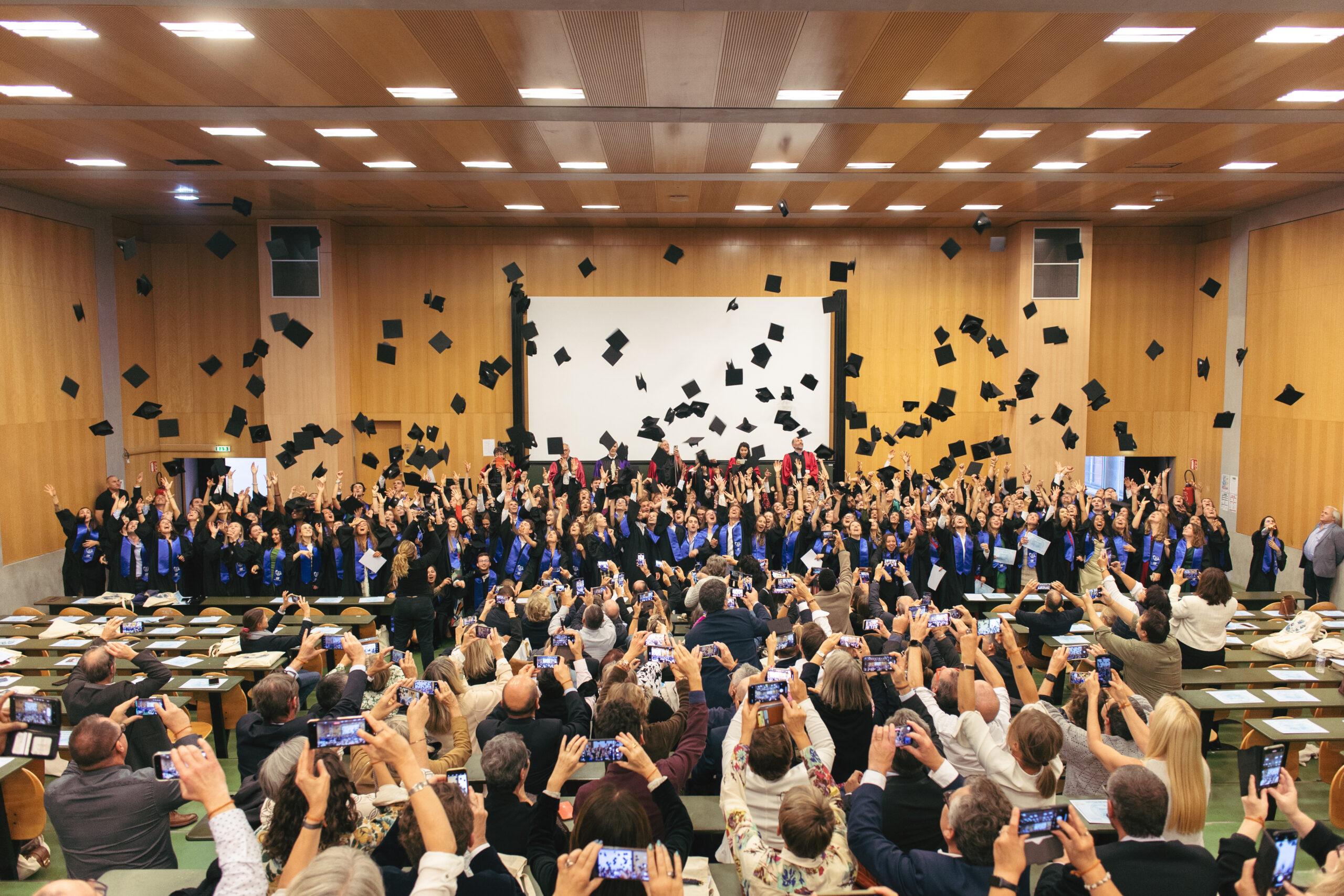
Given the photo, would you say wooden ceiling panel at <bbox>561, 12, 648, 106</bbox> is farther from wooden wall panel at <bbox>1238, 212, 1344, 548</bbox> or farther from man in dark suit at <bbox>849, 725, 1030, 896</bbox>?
wooden wall panel at <bbox>1238, 212, 1344, 548</bbox>

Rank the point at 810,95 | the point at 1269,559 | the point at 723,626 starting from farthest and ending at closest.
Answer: the point at 1269,559
the point at 810,95
the point at 723,626

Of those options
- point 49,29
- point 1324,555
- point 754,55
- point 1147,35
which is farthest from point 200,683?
point 1324,555

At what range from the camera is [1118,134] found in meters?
7.78

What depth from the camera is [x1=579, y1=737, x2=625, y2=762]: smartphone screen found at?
2.61 meters

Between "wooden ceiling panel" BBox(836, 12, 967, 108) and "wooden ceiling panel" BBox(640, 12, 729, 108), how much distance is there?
1052 millimetres

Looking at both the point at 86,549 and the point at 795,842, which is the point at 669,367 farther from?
the point at 795,842

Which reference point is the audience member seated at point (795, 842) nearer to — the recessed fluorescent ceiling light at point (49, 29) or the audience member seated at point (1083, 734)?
the audience member seated at point (1083, 734)

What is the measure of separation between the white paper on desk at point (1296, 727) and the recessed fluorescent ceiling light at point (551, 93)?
6162 mm

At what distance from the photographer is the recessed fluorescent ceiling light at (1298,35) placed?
527cm

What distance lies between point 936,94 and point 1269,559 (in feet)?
20.3

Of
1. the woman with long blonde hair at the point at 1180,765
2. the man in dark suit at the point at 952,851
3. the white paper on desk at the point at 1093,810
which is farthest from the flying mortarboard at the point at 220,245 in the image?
the woman with long blonde hair at the point at 1180,765

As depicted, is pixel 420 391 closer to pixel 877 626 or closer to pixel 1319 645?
pixel 877 626

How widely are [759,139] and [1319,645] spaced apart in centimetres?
Answer: 599

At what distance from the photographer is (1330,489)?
1020 centimetres
